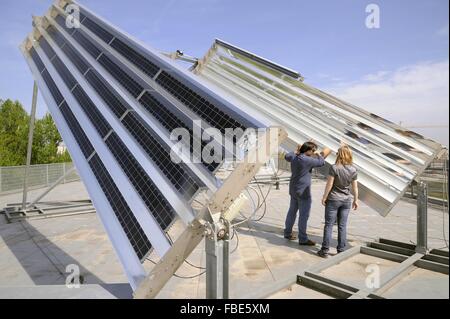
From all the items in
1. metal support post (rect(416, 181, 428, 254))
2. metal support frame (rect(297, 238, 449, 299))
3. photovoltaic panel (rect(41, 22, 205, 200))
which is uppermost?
photovoltaic panel (rect(41, 22, 205, 200))

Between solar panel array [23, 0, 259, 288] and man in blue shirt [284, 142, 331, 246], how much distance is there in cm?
323

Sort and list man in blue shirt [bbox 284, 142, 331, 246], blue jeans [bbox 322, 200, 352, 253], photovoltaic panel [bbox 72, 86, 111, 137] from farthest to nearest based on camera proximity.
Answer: man in blue shirt [bbox 284, 142, 331, 246]
blue jeans [bbox 322, 200, 352, 253]
photovoltaic panel [bbox 72, 86, 111, 137]

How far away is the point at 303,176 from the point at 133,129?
152 inches

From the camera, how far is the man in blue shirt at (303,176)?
246 inches

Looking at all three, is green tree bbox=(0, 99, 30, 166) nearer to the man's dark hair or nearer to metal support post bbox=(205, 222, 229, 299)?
the man's dark hair

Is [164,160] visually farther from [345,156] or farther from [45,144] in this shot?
[45,144]

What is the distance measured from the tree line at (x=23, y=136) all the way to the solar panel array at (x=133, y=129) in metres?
26.8

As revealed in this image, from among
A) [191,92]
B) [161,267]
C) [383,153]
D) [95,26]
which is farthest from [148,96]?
[383,153]

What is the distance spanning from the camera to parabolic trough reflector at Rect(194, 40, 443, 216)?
5508 mm

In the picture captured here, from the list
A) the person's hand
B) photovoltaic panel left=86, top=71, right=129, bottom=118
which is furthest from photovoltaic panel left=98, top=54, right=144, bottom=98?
the person's hand

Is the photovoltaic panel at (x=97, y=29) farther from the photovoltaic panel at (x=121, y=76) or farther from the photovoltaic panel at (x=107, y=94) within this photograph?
the photovoltaic panel at (x=107, y=94)

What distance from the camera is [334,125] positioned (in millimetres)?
7215
